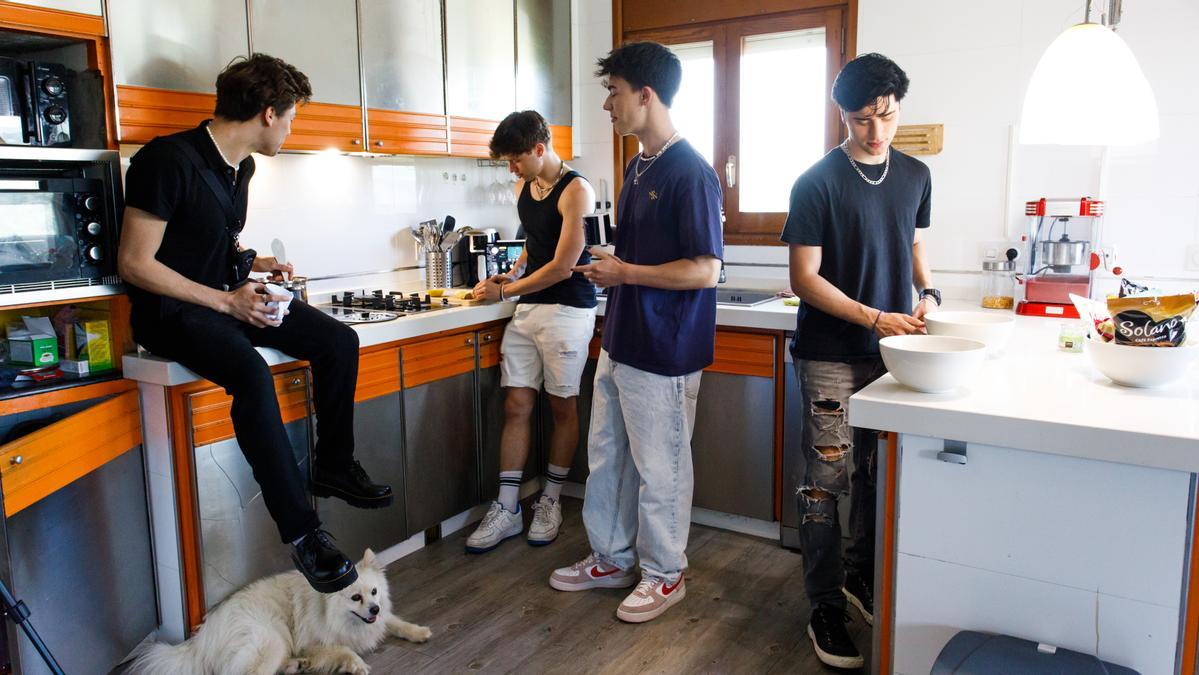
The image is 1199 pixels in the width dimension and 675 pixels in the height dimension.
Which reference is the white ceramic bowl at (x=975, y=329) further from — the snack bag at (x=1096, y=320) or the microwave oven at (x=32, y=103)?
the microwave oven at (x=32, y=103)

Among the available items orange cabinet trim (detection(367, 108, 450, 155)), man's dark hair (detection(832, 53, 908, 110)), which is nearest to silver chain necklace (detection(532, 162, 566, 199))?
orange cabinet trim (detection(367, 108, 450, 155))

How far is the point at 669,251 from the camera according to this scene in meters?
2.47

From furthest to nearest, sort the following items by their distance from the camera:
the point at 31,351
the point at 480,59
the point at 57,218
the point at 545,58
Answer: the point at 545,58 → the point at 480,59 → the point at 31,351 → the point at 57,218

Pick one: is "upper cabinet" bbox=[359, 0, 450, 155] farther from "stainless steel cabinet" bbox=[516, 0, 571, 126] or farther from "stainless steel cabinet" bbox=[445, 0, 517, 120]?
"stainless steel cabinet" bbox=[516, 0, 571, 126]

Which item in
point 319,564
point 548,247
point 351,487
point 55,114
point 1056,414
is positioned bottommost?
point 319,564

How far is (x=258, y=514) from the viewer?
261cm

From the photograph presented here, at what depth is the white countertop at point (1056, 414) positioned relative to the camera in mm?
1497

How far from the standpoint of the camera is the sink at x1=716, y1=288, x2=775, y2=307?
3.33 m

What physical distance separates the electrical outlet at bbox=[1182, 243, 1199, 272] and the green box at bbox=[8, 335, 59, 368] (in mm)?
3539

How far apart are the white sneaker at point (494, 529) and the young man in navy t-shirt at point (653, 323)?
55 centimetres

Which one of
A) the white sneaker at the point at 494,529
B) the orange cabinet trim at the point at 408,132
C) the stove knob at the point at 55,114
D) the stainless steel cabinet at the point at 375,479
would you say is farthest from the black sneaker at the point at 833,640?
the stove knob at the point at 55,114

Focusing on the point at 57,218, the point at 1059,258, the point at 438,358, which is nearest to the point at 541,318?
the point at 438,358

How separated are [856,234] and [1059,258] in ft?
3.72

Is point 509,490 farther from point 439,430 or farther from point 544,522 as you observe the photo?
point 439,430
